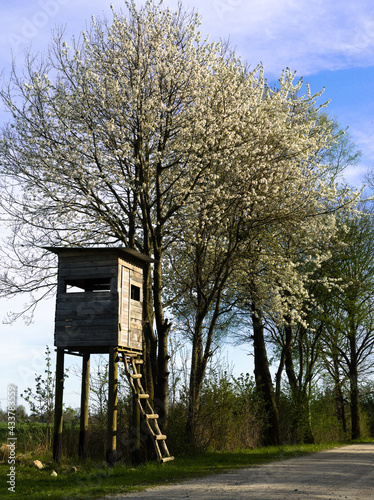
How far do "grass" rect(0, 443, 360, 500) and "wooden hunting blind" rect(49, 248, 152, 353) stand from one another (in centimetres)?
281

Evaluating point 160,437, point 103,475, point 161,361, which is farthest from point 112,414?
point 161,361

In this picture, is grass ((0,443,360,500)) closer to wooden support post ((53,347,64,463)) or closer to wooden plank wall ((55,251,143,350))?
wooden support post ((53,347,64,463))

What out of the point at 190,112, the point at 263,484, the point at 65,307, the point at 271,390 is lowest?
the point at 263,484

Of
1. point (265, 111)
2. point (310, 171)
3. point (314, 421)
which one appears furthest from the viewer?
point (314, 421)

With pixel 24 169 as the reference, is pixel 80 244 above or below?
below

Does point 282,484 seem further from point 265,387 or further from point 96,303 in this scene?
point 265,387

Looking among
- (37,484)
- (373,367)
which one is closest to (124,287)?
(37,484)

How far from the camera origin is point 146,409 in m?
14.5

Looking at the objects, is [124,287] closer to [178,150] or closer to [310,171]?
[178,150]

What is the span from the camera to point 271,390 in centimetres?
2092

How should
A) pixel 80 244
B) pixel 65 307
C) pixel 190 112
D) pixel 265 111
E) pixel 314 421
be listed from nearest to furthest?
pixel 65 307 → pixel 190 112 → pixel 80 244 → pixel 265 111 → pixel 314 421

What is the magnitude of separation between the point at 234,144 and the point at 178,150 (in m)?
1.73

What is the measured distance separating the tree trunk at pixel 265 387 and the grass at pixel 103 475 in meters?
5.50

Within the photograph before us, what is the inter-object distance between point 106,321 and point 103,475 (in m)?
3.49
